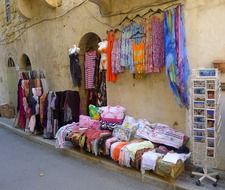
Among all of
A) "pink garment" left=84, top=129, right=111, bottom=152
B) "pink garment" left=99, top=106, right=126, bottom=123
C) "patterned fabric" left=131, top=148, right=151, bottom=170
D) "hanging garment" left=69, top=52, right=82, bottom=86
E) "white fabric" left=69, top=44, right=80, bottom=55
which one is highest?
"white fabric" left=69, top=44, right=80, bottom=55

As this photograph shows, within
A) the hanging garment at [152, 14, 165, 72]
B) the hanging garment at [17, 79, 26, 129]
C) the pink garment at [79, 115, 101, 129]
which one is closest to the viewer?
the hanging garment at [152, 14, 165, 72]

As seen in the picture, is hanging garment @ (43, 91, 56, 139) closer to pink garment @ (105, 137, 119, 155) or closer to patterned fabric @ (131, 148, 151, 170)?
pink garment @ (105, 137, 119, 155)

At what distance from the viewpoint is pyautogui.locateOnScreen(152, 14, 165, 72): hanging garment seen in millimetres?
5645

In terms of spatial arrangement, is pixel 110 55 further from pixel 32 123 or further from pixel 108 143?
pixel 32 123

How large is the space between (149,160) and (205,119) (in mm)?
1125

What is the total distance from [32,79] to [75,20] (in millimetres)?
2419

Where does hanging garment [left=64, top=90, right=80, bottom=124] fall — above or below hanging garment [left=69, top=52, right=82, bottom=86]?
below

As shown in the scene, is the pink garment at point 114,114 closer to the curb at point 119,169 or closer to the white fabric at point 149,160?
the curb at point 119,169

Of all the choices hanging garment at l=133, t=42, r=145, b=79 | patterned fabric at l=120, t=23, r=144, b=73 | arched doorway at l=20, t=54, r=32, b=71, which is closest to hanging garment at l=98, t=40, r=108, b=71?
patterned fabric at l=120, t=23, r=144, b=73

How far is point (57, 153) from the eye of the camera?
7320 mm

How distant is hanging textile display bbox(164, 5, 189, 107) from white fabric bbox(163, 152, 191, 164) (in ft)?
2.84

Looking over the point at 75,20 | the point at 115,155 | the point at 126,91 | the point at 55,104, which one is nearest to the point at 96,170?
the point at 115,155

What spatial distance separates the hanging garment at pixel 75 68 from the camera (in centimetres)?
823

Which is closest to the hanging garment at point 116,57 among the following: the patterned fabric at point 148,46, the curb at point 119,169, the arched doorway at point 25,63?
the patterned fabric at point 148,46
